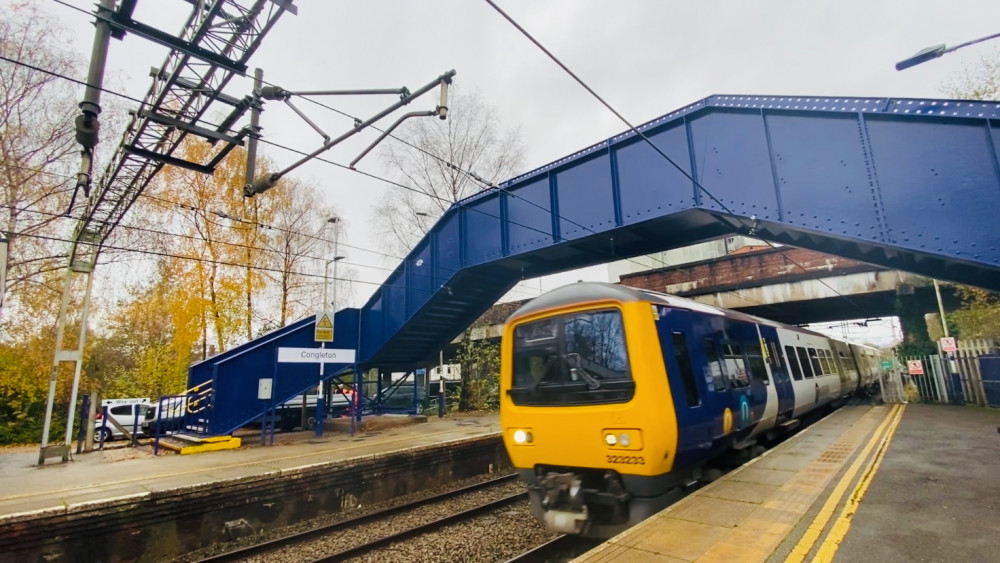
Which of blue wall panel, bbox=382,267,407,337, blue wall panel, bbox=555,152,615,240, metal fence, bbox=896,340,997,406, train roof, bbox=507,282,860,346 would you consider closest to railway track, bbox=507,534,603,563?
train roof, bbox=507,282,860,346

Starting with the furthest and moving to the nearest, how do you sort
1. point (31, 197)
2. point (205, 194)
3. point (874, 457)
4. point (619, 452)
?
point (205, 194), point (31, 197), point (874, 457), point (619, 452)

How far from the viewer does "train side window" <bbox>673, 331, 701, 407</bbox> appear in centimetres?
523

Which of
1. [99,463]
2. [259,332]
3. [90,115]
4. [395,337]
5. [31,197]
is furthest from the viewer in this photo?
[259,332]

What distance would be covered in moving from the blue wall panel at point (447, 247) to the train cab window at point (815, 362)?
9.11 metres

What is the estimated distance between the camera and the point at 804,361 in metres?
10.4

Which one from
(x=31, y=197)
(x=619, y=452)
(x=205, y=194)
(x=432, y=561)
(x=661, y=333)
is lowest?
(x=432, y=561)

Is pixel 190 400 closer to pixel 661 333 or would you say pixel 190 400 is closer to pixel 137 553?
pixel 137 553

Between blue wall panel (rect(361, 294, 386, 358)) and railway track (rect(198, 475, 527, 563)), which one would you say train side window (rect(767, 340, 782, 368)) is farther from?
blue wall panel (rect(361, 294, 386, 358))

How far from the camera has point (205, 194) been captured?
18891 millimetres

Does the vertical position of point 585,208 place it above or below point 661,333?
above

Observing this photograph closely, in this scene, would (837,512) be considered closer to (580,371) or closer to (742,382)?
(742,382)

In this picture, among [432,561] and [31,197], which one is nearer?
Result: [432,561]

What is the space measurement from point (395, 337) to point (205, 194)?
459 inches

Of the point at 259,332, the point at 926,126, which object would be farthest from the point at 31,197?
the point at 926,126
